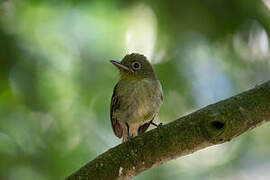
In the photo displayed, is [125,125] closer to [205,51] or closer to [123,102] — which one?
[123,102]

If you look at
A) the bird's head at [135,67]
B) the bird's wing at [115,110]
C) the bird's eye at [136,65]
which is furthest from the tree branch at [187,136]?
the bird's eye at [136,65]

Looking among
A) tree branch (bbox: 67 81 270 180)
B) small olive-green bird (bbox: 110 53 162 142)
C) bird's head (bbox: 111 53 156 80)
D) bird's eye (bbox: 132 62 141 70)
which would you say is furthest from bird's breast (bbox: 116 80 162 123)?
tree branch (bbox: 67 81 270 180)

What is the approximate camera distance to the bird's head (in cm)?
484

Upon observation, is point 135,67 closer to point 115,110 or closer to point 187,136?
point 115,110

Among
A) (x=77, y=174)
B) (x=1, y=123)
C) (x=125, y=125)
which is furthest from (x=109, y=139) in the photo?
(x=77, y=174)

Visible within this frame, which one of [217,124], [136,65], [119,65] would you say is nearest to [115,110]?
[119,65]

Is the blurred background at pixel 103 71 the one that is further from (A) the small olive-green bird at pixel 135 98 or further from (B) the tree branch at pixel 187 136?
(B) the tree branch at pixel 187 136

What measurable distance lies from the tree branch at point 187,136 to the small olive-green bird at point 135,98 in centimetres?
139

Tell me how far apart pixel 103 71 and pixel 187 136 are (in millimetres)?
2887

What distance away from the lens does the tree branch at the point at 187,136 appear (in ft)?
9.37

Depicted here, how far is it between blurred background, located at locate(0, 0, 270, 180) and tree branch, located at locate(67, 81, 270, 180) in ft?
5.96

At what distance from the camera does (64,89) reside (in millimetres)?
5520

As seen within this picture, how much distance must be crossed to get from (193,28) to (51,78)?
196cm

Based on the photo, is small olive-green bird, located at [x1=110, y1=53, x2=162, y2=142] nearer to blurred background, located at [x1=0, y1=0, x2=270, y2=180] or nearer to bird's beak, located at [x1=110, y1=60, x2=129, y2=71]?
bird's beak, located at [x1=110, y1=60, x2=129, y2=71]
